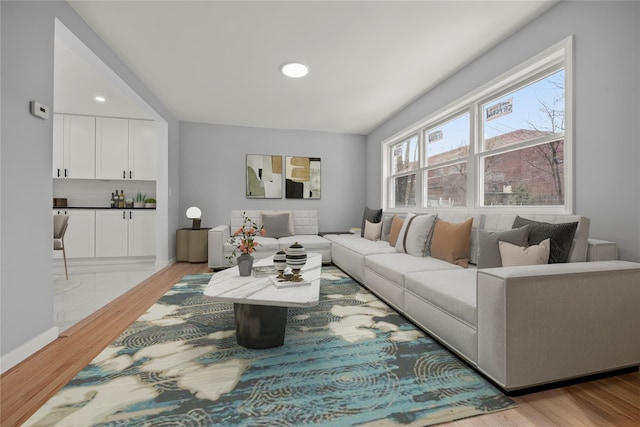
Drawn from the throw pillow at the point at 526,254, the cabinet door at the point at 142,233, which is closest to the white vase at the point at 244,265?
the throw pillow at the point at 526,254

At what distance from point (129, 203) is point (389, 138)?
4.86 metres

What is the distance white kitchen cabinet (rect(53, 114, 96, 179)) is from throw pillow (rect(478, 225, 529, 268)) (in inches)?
235

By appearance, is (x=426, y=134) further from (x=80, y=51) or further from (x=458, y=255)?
(x=80, y=51)

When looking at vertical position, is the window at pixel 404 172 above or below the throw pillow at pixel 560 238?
above

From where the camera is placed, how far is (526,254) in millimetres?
1831

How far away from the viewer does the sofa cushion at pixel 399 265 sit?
2424 mm

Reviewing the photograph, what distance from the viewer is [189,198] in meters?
5.21

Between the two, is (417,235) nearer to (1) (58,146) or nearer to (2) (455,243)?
(2) (455,243)

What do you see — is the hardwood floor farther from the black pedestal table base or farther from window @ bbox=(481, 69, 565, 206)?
window @ bbox=(481, 69, 565, 206)

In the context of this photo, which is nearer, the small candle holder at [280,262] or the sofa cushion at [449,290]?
the sofa cushion at [449,290]

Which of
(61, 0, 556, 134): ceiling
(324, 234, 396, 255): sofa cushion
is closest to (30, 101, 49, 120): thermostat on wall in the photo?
(61, 0, 556, 134): ceiling

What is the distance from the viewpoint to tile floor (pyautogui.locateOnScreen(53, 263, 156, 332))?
2551mm

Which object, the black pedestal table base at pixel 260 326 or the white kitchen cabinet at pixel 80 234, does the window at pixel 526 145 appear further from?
the white kitchen cabinet at pixel 80 234

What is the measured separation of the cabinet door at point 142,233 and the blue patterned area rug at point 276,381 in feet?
10.7
